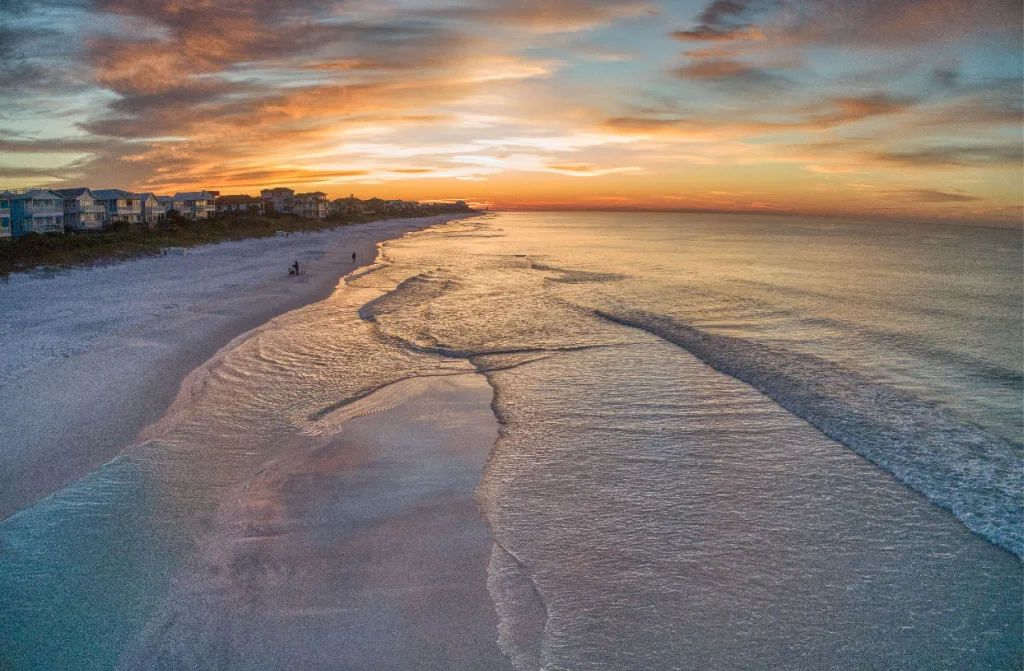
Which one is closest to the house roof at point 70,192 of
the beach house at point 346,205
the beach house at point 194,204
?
the beach house at point 194,204

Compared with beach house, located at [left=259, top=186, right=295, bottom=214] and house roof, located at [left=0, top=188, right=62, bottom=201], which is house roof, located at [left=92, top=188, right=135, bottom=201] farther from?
beach house, located at [left=259, top=186, right=295, bottom=214]

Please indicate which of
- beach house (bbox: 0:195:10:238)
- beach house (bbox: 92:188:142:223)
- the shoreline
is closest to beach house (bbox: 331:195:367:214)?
beach house (bbox: 92:188:142:223)

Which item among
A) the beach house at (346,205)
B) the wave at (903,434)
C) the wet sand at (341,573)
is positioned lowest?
the wet sand at (341,573)

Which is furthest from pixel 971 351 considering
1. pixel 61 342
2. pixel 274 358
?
pixel 61 342

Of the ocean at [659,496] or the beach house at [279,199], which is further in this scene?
the beach house at [279,199]

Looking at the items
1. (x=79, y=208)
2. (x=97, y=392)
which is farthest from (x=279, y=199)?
(x=97, y=392)

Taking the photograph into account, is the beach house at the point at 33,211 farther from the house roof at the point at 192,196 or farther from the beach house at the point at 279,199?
the beach house at the point at 279,199

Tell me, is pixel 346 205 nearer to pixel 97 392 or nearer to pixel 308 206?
→ pixel 308 206
